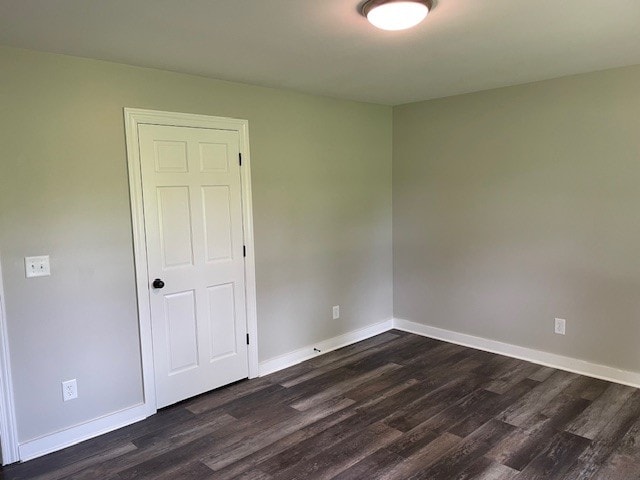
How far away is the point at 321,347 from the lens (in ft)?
13.9

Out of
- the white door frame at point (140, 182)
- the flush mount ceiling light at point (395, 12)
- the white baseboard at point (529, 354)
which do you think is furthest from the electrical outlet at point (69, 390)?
the white baseboard at point (529, 354)

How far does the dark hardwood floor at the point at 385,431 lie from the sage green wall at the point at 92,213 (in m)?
0.39

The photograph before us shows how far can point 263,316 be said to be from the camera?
3.77m

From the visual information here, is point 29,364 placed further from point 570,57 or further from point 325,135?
point 570,57

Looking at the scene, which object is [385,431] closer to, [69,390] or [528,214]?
[69,390]

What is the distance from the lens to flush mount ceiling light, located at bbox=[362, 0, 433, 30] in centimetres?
193

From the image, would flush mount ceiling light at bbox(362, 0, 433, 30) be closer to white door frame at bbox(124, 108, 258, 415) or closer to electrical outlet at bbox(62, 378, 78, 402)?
white door frame at bbox(124, 108, 258, 415)

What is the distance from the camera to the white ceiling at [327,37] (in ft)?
6.58

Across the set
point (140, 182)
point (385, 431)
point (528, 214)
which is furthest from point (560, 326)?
point (140, 182)

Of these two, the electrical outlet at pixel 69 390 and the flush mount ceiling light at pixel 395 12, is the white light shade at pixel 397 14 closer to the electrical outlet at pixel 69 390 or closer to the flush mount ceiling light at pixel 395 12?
the flush mount ceiling light at pixel 395 12

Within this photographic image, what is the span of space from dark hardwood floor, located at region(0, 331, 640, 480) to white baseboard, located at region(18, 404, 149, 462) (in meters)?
0.05

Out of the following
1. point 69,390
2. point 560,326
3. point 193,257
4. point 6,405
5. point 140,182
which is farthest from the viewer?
point 560,326

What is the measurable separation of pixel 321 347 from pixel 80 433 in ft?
6.78

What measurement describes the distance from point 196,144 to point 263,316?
148cm
